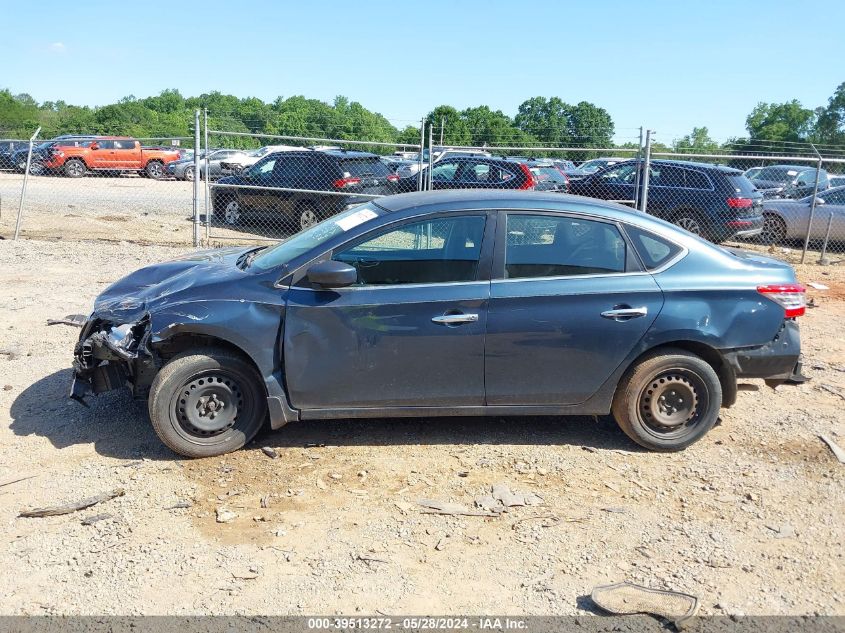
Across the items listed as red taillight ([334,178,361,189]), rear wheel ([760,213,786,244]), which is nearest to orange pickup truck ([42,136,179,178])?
red taillight ([334,178,361,189])

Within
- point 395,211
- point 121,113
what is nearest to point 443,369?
point 395,211

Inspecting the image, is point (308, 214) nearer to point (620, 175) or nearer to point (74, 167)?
point (620, 175)

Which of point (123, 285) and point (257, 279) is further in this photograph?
point (123, 285)

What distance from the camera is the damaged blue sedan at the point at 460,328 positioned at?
4.80 m

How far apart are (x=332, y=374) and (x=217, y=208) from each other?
1081 cm

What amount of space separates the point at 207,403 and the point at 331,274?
45.8 inches

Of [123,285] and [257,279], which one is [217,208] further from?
[257,279]

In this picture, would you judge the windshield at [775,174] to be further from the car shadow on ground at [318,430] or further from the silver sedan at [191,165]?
the car shadow on ground at [318,430]

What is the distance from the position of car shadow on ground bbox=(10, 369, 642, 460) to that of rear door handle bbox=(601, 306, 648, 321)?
952 millimetres

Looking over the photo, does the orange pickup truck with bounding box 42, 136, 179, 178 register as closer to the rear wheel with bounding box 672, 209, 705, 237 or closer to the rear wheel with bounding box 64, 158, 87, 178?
the rear wheel with bounding box 64, 158, 87, 178

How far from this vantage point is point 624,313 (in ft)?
16.2

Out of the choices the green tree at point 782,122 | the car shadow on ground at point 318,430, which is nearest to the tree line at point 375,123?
the green tree at point 782,122

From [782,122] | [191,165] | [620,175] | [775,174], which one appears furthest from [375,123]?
[782,122]

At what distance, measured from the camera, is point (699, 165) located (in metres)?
14.3
